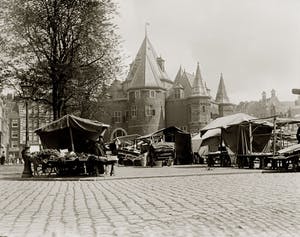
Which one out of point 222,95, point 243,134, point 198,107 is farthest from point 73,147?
point 222,95

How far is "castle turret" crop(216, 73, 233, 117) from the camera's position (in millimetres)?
97631

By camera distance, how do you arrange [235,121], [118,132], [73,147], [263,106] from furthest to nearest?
[263,106] < [118,132] < [235,121] < [73,147]

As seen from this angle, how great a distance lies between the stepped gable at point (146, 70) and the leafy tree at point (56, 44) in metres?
47.9

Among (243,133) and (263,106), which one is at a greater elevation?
(263,106)

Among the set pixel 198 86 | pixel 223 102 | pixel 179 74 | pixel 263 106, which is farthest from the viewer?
pixel 263 106

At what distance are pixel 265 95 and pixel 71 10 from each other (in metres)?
95.8

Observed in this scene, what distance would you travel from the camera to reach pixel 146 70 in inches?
3233

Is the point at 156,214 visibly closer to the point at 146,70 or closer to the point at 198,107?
the point at 146,70

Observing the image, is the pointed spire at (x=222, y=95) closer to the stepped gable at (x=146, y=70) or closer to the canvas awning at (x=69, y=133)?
the stepped gable at (x=146, y=70)

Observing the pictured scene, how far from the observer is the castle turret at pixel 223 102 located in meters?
97.6

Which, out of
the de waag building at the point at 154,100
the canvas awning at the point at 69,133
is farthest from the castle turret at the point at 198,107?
the canvas awning at the point at 69,133

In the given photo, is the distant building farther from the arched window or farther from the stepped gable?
the arched window

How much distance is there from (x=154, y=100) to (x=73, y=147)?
196ft

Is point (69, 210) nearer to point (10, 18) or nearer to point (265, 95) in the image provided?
point (10, 18)
